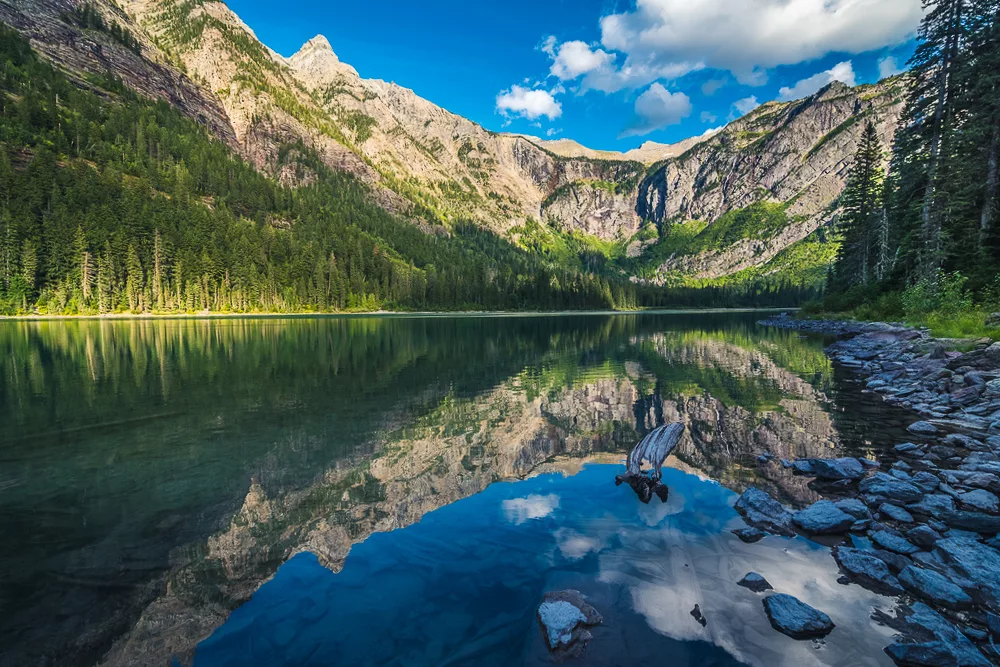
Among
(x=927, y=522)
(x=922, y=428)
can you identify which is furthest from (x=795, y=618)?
(x=922, y=428)

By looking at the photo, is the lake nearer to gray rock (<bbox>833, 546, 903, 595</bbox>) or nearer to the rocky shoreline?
gray rock (<bbox>833, 546, 903, 595</bbox>)

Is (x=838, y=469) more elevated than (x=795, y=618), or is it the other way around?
(x=838, y=469)

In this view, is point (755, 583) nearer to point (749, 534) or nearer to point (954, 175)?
point (749, 534)

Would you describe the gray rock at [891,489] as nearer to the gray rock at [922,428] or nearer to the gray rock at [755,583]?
the gray rock at [755,583]

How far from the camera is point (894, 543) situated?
840 centimetres

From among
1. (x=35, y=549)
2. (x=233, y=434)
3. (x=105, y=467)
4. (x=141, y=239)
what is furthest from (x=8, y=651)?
(x=141, y=239)

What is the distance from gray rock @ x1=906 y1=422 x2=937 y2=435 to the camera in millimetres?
15395

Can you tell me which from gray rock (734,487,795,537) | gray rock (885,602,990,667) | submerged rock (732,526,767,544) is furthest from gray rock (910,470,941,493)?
gray rock (885,602,990,667)

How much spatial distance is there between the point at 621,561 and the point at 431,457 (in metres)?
8.17

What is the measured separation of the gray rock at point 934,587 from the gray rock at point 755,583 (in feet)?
7.20

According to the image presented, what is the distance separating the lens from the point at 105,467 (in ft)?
43.4

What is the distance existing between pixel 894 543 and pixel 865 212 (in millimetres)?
84965

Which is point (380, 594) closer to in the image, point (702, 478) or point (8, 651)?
point (8, 651)

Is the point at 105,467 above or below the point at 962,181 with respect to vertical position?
below
